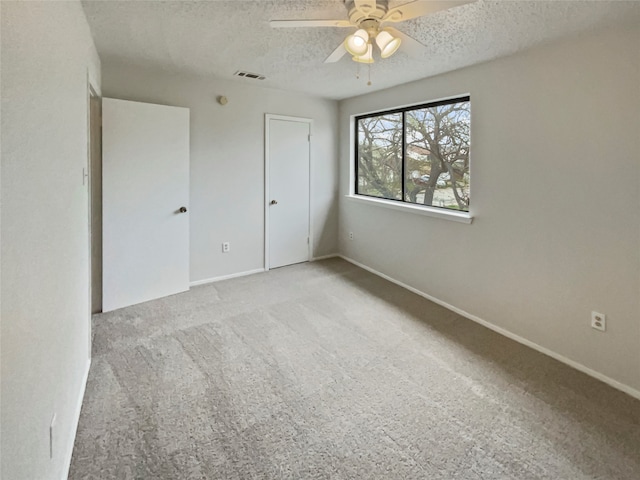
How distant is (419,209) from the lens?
3771mm

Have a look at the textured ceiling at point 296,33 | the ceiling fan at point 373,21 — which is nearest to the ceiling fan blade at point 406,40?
the ceiling fan at point 373,21

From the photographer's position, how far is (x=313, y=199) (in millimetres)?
4980

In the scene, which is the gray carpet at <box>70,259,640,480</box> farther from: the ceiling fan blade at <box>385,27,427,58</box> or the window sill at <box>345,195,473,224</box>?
the ceiling fan blade at <box>385,27,427,58</box>

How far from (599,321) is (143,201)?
382cm

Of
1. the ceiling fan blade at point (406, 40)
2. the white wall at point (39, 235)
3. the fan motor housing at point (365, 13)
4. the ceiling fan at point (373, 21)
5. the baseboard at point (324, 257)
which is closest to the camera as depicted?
the white wall at point (39, 235)

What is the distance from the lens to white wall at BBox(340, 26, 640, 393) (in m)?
2.21

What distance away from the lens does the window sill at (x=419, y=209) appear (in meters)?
3.31

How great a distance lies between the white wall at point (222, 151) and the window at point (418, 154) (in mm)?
844

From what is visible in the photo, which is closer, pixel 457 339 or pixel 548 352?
pixel 548 352

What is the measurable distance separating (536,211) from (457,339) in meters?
1.15

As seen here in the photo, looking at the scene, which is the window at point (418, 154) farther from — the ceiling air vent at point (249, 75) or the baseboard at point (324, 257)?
the ceiling air vent at point (249, 75)

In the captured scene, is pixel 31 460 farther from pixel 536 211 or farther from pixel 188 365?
pixel 536 211

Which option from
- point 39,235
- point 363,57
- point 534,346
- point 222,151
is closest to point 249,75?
point 222,151

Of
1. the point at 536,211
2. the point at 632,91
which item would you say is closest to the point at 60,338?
the point at 536,211
